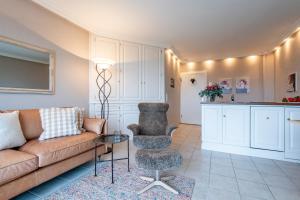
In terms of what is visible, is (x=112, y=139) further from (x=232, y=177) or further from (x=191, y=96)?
(x=191, y=96)

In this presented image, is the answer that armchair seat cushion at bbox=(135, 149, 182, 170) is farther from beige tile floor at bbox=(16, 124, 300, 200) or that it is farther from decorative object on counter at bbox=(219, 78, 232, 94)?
decorative object on counter at bbox=(219, 78, 232, 94)

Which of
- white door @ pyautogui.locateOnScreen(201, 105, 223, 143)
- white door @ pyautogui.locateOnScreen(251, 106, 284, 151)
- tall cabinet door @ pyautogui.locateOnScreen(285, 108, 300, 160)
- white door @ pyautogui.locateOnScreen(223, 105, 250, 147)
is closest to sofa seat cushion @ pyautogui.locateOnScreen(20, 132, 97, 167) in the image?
white door @ pyautogui.locateOnScreen(201, 105, 223, 143)

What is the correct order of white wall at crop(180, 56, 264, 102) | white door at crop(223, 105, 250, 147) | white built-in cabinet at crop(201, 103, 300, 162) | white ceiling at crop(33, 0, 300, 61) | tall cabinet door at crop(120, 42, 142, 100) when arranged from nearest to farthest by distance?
1. white ceiling at crop(33, 0, 300, 61)
2. white built-in cabinet at crop(201, 103, 300, 162)
3. white door at crop(223, 105, 250, 147)
4. tall cabinet door at crop(120, 42, 142, 100)
5. white wall at crop(180, 56, 264, 102)

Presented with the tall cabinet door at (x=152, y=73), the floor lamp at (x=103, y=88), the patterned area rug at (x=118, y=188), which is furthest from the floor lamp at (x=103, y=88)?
the patterned area rug at (x=118, y=188)

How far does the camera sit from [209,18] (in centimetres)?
296

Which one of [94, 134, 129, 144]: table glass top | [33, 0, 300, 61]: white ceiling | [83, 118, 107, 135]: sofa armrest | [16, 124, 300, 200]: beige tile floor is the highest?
[33, 0, 300, 61]: white ceiling

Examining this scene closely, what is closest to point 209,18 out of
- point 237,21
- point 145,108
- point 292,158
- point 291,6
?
point 237,21

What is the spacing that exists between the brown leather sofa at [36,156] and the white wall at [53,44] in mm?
415

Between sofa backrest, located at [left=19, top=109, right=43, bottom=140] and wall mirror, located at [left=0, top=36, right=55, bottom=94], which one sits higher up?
wall mirror, located at [left=0, top=36, right=55, bottom=94]

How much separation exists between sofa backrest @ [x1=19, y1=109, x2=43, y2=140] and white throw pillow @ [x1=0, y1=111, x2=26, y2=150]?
0.55ft

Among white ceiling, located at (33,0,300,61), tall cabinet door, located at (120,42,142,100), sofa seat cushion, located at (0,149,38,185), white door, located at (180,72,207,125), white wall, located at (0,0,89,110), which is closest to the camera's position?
sofa seat cushion, located at (0,149,38,185)

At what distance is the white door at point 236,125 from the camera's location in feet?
9.80

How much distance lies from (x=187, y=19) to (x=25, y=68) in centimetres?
282

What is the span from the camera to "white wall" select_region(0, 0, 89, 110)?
7.21 feet
